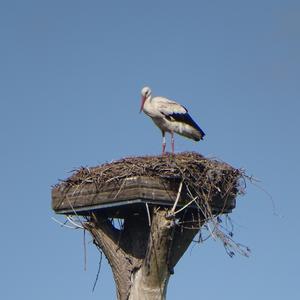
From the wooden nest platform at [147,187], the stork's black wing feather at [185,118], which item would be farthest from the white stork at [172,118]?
the wooden nest platform at [147,187]

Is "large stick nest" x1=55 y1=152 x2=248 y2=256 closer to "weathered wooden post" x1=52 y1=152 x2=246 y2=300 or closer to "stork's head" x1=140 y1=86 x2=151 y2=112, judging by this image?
"weathered wooden post" x1=52 y1=152 x2=246 y2=300

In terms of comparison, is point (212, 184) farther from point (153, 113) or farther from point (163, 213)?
point (153, 113)

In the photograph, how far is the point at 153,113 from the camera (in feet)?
36.7

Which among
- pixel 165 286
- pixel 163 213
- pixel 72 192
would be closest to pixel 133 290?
pixel 165 286

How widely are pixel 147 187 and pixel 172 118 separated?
4.69 m

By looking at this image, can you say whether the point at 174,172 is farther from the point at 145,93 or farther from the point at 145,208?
the point at 145,93

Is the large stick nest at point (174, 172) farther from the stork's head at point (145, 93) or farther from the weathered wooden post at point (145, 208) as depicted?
the stork's head at point (145, 93)

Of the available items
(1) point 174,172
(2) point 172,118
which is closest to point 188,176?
(1) point 174,172

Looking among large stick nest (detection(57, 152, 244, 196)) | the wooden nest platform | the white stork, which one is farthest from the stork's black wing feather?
the wooden nest platform

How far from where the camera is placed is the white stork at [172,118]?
11023 millimetres

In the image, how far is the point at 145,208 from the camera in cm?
654

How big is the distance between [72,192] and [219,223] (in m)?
1.43

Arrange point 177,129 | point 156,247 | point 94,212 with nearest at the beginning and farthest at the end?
1. point 156,247
2. point 94,212
3. point 177,129

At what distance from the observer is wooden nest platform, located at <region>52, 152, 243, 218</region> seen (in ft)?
21.3
